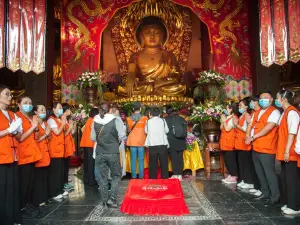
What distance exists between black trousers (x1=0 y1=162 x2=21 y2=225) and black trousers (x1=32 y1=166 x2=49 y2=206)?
0.79 metres

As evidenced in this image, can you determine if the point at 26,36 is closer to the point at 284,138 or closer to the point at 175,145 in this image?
the point at 175,145

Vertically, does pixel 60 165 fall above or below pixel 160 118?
below

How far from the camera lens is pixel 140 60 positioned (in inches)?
394

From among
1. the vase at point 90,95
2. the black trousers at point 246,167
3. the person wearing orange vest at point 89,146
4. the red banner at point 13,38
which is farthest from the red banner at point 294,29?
the red banner at point 13,38

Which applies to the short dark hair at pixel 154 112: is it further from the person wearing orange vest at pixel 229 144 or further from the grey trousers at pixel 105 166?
the grey trousers at pixel 105 166

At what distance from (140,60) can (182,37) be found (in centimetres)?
157

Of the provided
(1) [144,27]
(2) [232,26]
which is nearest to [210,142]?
(2) [232,26]

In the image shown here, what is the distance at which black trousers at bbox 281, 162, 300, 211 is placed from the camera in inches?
141

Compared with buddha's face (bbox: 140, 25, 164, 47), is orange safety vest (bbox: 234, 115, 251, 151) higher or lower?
lower

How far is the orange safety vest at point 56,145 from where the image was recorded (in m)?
4.35

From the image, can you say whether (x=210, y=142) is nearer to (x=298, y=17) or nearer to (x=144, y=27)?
(x=298, y=17)

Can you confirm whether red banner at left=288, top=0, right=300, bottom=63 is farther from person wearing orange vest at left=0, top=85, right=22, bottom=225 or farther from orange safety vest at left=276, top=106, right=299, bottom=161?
person wearing orange vest at left=0, top=85, right=22, bottom=225

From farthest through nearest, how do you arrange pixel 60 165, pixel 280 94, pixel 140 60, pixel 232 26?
pixel 140 60 → pixel 232 26 → pixel 60 165 → pixel 280 94

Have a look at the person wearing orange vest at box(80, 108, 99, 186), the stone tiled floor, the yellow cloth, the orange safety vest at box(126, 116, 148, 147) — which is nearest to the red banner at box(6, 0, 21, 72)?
the person wearing orange vest at box(80, 108, 99, 186)
